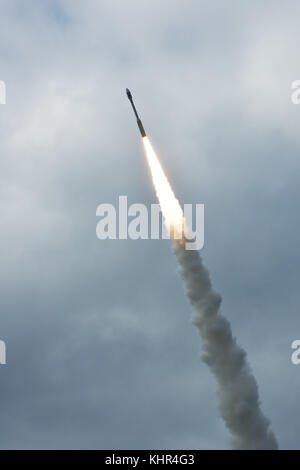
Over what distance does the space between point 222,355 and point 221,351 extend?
45 centimetres

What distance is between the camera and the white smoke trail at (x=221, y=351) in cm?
9512

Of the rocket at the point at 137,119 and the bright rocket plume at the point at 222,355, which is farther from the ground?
the rocket at the point at 137,119

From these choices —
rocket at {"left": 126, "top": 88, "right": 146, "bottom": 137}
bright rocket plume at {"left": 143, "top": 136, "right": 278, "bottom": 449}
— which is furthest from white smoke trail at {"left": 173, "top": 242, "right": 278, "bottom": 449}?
rocket at {"left": 126, "top": 88, "right": 146, "bottom": 137}

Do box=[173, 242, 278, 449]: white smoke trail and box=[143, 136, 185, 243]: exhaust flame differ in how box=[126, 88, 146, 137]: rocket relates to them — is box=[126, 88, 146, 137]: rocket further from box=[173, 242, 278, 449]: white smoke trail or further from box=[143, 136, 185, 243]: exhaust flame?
box=[173, 242, 278, 449]: white smoke trail

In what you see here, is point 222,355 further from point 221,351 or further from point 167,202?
point 167,202

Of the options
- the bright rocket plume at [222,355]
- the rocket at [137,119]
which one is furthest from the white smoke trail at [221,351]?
the rocket at [137,119]

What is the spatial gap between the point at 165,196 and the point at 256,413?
2607 cm

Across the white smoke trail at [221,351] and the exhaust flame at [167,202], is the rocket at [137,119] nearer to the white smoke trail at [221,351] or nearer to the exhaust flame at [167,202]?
the exhaust flame at [167,202]

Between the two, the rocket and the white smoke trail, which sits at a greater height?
the rocket

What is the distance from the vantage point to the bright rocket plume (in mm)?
94875
